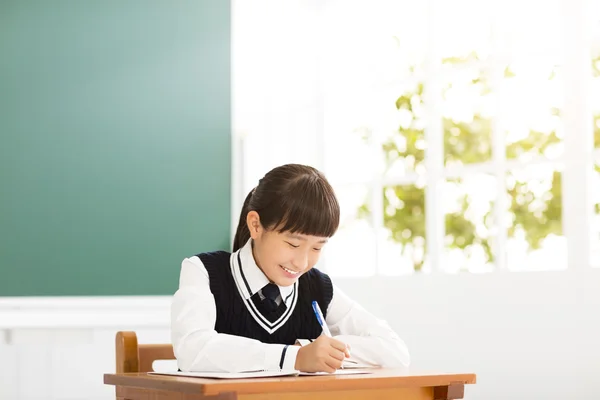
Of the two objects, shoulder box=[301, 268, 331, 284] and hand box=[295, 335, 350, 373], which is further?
shoulder box=[301, 268, 331, 284]

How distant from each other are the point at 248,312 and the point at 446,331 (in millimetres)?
926

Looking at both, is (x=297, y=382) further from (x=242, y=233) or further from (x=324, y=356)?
(x=242, y=233)

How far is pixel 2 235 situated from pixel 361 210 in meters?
4.37

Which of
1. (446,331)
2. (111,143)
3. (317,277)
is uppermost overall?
(111,143)

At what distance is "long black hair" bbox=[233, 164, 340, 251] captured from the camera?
155 centimetres

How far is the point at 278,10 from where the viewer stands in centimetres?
311

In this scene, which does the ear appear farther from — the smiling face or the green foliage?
the green foliage

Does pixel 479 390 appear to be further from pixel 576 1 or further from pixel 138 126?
pixel 138 126

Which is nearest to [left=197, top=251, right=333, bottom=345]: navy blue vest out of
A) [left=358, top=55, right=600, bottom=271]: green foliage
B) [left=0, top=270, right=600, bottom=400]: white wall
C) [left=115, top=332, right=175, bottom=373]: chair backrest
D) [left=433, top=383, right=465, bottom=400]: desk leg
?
[left=115, top=332, right=175, bottom=373]: chair backrest

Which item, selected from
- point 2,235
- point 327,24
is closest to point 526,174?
point 327,24

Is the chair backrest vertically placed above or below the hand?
below

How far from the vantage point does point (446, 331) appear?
94.6 inches

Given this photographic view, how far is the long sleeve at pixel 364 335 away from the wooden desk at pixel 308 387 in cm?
29

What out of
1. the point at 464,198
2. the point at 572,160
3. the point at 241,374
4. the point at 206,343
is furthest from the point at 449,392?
the point at 464,198
